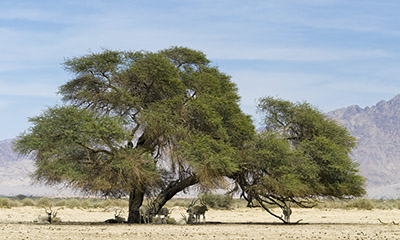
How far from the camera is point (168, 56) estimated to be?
3522 cm

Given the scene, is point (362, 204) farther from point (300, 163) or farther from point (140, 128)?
point (140, 128)

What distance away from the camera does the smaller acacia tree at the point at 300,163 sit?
31781mm

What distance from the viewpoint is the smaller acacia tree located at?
31.8 m

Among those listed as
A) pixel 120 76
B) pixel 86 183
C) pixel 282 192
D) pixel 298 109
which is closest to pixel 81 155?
pixel 86 183

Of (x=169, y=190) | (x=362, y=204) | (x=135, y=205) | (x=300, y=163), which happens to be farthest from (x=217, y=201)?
(x=300, y=163)

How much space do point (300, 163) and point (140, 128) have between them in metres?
9.21

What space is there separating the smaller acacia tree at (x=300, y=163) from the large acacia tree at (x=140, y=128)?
1.65 m

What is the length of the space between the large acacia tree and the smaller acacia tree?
5.41ft

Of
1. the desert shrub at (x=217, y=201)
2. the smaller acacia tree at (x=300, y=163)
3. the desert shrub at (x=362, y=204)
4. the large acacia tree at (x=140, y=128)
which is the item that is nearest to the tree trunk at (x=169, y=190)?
the large acacia tree at (x=140, y=128)

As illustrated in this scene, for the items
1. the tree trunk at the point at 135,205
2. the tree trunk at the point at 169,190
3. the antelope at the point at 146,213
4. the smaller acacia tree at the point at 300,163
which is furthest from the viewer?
the tree trunk at the point at 135,205

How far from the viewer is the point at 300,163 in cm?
3250

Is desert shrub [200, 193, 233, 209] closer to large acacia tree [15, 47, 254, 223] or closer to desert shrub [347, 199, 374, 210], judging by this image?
desert shrub [347, 199, 374, 210]

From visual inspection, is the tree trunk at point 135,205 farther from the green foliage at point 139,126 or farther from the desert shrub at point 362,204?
the desert shrub at point 362,204

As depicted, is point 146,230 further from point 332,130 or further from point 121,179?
point 332,130
